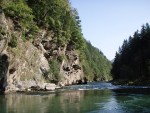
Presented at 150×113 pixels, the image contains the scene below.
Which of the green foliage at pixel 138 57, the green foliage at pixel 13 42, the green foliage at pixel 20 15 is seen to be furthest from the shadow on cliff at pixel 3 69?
the green foliage at pixel 138 57

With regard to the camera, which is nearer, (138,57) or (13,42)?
(13,42)

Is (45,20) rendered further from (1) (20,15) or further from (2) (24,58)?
(2) (24,58)

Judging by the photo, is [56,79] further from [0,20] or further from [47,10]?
[0,20]

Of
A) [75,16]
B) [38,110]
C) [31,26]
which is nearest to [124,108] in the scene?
[38,110]

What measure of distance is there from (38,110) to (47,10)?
191ft

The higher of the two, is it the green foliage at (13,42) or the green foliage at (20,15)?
the green foliage at (20,15)

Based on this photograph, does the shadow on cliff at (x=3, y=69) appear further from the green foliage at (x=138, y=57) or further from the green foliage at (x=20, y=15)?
the green foliage at (x=138, y=57)

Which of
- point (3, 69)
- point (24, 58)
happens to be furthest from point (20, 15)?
point (3, 69)

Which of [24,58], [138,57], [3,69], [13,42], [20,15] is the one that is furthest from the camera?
[138,57]

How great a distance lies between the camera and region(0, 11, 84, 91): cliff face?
61.9m

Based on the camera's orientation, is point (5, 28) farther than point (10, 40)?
No

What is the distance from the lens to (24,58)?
7312cm

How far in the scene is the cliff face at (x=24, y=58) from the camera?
61.9 meters

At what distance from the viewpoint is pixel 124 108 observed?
37875 millimetres
